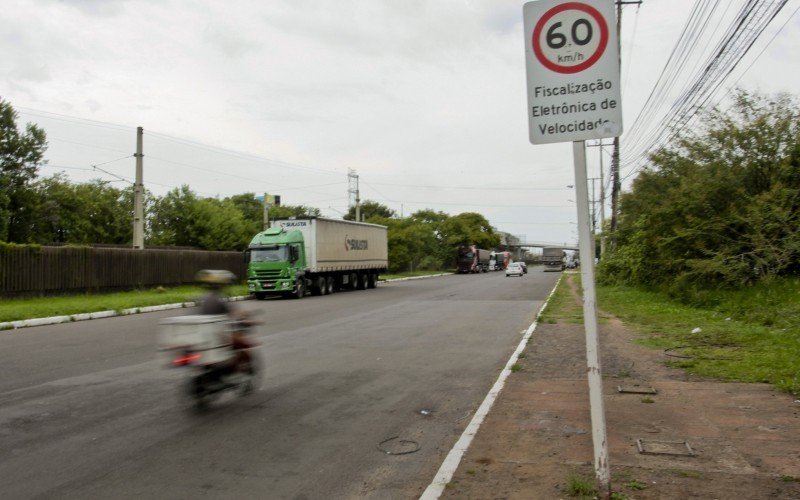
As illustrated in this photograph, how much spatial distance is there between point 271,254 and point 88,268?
282 inches

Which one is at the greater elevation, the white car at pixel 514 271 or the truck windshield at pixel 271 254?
the truck windshield at pixel 271 254

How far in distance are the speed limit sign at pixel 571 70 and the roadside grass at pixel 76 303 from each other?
11.9 m

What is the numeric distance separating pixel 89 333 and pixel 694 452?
13029 millimetres

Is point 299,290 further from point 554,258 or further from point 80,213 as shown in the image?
point 554,258

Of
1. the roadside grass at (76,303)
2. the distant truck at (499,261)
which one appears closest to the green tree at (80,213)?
the roadside grass at (76,303)

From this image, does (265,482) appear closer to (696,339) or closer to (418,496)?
(418,496)

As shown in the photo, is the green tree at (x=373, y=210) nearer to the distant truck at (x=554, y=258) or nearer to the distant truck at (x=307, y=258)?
the distant truck at (x=554, y=258)

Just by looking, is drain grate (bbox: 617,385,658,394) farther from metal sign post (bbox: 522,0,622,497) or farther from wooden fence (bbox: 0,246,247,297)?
wooden fence (bbox: 0,246,247,297)

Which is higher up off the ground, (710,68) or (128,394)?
(710,68)

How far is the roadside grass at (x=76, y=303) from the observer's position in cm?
1756

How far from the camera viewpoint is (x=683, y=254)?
1923cm

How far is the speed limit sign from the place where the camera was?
13.9 ft

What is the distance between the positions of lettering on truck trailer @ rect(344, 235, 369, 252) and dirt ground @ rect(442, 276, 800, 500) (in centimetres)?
2456

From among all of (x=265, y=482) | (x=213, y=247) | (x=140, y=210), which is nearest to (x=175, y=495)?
(x=265, y=482)
